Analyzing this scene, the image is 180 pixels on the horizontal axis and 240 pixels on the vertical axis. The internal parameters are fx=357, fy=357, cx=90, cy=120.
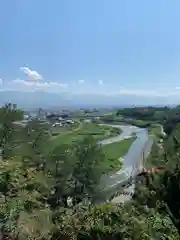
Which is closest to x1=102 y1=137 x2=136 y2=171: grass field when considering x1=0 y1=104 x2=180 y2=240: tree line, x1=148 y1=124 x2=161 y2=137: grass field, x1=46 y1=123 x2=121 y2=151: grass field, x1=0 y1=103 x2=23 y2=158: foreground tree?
x1=148 y1=124 x2=161 y2=137: grass field

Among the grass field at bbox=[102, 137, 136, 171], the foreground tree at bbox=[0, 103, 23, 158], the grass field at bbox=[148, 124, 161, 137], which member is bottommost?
the grass field at bbox=[102, 137, 136, 171]

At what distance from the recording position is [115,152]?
55.5 m

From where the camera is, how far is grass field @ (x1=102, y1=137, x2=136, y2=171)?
44.4m

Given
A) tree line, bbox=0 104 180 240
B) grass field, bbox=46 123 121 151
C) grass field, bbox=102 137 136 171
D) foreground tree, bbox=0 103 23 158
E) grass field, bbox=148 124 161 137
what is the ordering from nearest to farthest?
1. tree line, bbox=0 104 180 240
2. foreground tree, bbox=0 103 23 158
3. grass field, bbox=102 137 136 171
4. grass field, bbox=46 123 121 151
5. grass field, bbox=148 124 161 137

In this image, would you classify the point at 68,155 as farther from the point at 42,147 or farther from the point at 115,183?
the point at 42,147

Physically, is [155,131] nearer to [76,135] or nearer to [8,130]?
[76,135]

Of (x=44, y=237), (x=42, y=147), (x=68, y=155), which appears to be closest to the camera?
(x=44, y=237)

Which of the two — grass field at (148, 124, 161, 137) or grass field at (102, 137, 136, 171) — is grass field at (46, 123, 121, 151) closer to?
grass field at (102, 137, 136, 171)

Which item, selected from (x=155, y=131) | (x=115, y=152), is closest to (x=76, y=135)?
(x=115, y=152)

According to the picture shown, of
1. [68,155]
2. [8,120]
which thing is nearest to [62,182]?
[68,155]

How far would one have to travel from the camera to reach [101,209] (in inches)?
399

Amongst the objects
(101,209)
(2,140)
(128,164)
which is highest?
(101,209)

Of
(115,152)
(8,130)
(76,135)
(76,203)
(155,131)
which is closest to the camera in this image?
(76,203)

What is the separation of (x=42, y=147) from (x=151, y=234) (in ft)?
111
